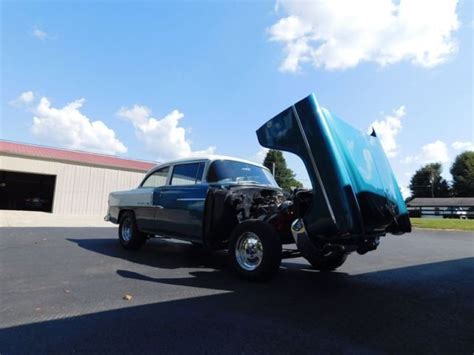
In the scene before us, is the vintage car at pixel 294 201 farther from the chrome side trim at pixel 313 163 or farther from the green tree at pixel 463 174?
the green tree at pixel 463 174

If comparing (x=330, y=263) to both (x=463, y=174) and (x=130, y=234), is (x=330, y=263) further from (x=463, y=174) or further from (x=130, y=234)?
(x=463, y=174)

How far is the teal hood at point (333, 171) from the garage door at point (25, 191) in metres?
32.0

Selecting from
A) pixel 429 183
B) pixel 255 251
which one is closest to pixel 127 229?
pixel 255 251

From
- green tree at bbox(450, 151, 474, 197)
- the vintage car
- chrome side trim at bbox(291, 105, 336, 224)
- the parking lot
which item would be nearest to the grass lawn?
the parking lot

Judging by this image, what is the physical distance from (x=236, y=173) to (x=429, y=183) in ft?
301

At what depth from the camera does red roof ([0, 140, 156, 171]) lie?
23.7 meters

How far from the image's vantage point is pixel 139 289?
452 centimetres

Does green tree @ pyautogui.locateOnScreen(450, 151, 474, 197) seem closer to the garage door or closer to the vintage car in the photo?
the garage door

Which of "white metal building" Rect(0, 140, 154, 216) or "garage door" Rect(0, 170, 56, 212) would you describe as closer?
"white metal building" Rect(0, 140, 154, 216)

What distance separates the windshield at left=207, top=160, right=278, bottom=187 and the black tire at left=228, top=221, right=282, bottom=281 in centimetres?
118

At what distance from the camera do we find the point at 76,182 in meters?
24.9

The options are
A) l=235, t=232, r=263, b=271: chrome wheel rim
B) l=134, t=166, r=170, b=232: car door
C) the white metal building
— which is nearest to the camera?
l=235, t=232, r=263, b=271: chrome wheel rim

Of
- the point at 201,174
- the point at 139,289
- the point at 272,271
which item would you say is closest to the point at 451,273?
the point at 272,271

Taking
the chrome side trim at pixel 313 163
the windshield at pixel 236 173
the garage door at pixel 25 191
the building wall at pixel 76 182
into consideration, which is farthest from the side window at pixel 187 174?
the garage door at pixel 25 191
